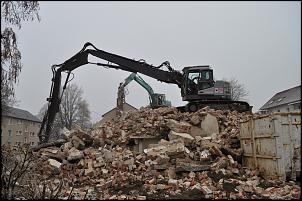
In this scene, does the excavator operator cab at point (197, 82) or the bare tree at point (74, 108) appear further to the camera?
the bare tree at point (74, 108)

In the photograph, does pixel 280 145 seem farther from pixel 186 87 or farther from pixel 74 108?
pixel 74 108

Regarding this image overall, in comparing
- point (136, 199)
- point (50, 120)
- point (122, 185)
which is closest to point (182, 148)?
point (122, 185)

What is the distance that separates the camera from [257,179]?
7684 mm

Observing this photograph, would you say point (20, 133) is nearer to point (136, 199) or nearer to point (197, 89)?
point (197, 89)

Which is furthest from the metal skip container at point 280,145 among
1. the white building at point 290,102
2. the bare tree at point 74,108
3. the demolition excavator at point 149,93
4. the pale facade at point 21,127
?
the pale facade at point 21,127

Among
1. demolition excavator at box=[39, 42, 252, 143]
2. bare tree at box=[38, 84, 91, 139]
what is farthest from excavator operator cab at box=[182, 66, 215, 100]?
bare tree at box=[38, 84, 91, 139]

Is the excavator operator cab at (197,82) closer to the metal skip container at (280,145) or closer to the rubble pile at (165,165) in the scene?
the rubble pile at (165,165)

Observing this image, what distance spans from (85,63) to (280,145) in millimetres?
9931

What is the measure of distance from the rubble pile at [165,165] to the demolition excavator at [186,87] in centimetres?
174

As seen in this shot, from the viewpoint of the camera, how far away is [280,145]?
738cm

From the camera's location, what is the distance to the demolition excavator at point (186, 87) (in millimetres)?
14008

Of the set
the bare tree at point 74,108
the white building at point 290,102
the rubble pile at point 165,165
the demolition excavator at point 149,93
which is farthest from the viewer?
the bare tree at point 74,108

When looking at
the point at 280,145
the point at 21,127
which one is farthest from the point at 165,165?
the point at 21,127

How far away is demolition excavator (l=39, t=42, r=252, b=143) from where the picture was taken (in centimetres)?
1401
